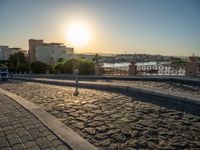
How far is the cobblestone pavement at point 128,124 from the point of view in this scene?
3.83 meters

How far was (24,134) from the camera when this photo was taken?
4047 mm

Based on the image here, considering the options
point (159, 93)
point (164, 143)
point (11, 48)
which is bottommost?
point (164, 143)

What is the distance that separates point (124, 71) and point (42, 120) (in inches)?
701

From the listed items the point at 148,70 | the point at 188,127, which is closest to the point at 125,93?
the point at 188,127

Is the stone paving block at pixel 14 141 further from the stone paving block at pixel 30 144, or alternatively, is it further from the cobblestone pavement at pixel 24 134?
the stone paving block at pixel 30 144

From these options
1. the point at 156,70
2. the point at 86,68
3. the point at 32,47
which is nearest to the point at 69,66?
the point at 86,68

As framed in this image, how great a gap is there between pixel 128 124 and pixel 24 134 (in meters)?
2.17

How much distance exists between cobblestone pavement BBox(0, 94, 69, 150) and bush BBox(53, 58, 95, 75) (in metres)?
19.8

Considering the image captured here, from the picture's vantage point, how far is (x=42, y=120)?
4.89 metres

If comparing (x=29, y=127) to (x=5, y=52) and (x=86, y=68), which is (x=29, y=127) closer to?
(x=86, y=68)

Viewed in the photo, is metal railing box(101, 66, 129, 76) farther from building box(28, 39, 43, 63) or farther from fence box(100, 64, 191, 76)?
building box(28, 39, 43, 63)

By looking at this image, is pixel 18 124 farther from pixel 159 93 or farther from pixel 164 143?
pixel 159 93

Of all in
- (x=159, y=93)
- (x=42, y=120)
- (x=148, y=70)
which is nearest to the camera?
(x=42, y=120)

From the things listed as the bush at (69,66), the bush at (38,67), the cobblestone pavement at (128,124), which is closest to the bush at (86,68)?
the bush at (69,66)
